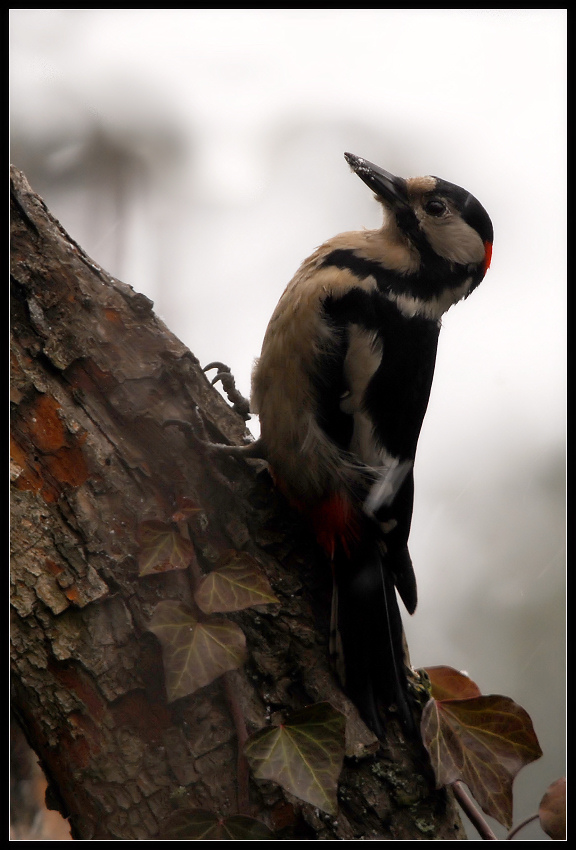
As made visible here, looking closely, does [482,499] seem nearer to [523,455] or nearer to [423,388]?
[523,455]

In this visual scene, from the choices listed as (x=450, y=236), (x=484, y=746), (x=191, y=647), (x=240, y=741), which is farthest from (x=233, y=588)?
(x=450, y=236)

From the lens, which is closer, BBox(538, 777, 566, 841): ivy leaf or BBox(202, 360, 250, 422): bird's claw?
BBox(538, 777, 566, 841): ivy leaf

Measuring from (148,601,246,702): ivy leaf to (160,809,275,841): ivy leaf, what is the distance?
0.79ft

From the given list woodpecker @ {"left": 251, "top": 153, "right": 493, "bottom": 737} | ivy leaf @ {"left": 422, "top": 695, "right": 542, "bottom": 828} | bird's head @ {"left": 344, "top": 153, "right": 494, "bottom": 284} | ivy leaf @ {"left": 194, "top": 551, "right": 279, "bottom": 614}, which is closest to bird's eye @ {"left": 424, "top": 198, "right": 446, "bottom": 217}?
bird's head @ {"left": 344, "top": 153, "right": 494, "bottom": 284}

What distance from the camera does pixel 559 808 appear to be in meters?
1.55

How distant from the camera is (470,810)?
1.70 meters

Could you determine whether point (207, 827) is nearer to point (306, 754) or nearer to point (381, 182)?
point (306, 754)

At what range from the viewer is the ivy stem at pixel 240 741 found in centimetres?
141

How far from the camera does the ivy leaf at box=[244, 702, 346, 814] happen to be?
132 cm

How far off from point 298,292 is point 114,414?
66 centimetres

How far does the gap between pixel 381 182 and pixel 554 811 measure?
5.74 feet

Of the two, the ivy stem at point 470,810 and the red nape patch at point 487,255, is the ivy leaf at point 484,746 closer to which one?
the ivy stem at point 470,810

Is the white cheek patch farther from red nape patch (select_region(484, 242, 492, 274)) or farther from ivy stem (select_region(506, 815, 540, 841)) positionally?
ivy stem (select_region(506, 815, 540, 841))

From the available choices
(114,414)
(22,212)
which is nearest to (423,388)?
(114,414)
